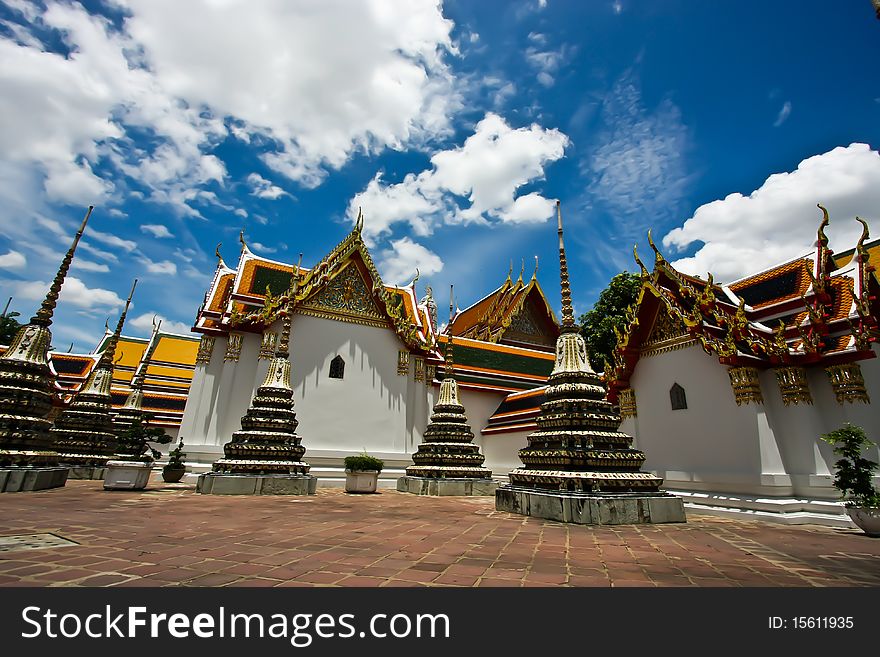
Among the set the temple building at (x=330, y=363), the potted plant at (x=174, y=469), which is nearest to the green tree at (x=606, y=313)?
the temple building at (x=330, y=363)

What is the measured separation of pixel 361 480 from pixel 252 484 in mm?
2911

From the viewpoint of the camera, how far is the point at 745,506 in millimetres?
8133

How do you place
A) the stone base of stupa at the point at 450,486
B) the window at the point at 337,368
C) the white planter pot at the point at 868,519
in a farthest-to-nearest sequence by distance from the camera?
the window at the point at 337,368, the stone base of stupa at the point at 450,486, the white planter pot at the point at 868,519

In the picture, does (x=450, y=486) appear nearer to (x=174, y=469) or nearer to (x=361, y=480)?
(x=361, y=480)

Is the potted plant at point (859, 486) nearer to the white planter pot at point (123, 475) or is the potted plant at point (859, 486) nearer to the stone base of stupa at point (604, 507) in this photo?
→ the stone base of stupa at point (604, 507)

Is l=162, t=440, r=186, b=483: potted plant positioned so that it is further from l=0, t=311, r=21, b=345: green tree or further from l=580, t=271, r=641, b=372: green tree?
l=0, t=311, r=21, b=345: green tree

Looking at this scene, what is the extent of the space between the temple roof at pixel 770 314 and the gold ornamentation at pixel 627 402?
0.21 metres

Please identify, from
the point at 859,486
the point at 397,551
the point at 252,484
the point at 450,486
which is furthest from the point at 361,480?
the point at 859,486

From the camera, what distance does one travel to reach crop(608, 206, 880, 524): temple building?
315 inches

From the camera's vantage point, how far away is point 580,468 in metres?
6.62

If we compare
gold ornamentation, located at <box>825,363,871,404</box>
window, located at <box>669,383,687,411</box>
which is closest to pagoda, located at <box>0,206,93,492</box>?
window, located at <box>669,383,687,411</box>

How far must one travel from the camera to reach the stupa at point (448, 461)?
12156 millimetres

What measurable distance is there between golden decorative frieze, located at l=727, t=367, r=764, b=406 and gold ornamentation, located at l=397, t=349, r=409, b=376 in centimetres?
1077
